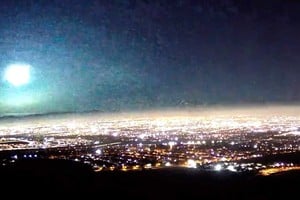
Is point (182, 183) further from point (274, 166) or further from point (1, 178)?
point (274, 166)

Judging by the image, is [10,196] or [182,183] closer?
[10,196]

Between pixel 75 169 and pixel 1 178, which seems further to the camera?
pixel 75 169

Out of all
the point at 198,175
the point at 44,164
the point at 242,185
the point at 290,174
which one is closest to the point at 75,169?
the point at 44,164

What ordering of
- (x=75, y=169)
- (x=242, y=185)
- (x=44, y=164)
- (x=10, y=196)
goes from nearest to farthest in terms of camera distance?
(x=10, y=196) → (x=242, y=185) → (x=75, y=169) → (x=44, y=164)

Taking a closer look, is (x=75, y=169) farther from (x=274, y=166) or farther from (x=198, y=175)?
(x=274, y=166)

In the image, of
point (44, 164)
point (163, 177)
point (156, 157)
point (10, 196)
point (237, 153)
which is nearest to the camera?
point (10, 196)

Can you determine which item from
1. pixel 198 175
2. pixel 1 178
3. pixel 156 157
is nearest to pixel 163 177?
pixel 198 175
